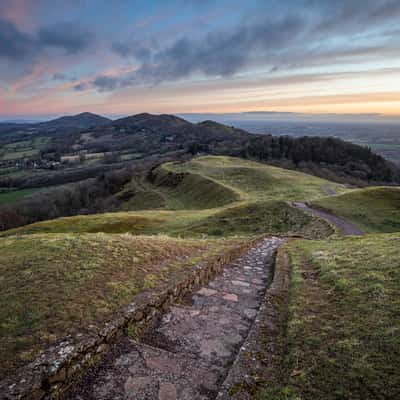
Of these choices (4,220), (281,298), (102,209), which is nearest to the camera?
(281,298)

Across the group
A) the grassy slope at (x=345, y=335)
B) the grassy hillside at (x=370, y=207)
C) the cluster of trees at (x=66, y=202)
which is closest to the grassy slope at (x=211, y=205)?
the grassy hillside at (x=370, y=207)

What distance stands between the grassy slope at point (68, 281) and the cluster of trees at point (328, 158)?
110839mm

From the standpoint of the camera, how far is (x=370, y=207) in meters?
32.9

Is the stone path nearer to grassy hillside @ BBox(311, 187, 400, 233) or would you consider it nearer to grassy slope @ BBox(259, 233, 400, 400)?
grassy slope @ BBox(259, 233, 400, 400)

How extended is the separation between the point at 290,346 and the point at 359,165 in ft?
448

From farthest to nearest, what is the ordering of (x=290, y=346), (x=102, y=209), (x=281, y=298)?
(x=102, y=209) < (x=281, y=298) < (x=290, y=346)

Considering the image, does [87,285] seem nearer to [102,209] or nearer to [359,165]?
[102,209]

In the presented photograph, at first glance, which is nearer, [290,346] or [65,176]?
[290,346]

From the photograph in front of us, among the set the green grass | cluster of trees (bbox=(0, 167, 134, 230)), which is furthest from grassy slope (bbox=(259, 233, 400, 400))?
cluster of trees (bbox=(0, 167, 134, 230))

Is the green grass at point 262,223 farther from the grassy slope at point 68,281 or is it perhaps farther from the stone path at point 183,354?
the stone path at point 183,354

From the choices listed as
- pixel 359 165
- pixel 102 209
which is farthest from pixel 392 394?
pixel 359 165

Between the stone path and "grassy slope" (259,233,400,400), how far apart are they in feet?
4.32

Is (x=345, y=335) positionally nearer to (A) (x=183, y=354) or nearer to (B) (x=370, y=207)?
(A) (x=183, y=354)

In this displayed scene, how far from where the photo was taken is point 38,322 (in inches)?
244
